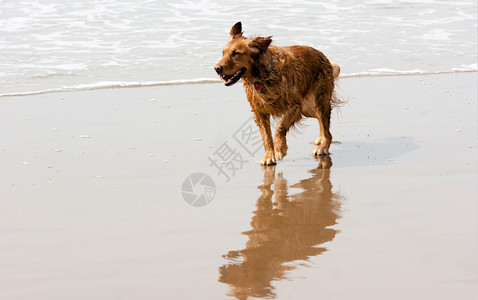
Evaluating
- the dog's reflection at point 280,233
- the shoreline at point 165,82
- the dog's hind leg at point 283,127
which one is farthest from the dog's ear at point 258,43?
the shoreline at point 165,82

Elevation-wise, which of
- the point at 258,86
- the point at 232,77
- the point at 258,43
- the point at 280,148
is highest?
the point at 258,43

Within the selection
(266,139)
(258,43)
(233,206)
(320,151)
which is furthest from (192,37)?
(233,206)

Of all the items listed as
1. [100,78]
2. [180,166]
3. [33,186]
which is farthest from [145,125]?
[100,78]

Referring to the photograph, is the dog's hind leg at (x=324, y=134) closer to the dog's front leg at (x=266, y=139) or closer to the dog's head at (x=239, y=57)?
the dog's front leg at (x=266, y=139)

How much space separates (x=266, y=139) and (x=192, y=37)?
317 inches

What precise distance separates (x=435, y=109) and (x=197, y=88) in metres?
3.51

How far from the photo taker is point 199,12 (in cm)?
1619

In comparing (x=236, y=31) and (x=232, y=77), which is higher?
(x=236, y=31)

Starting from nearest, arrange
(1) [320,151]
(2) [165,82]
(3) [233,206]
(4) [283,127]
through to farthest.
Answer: (3) [233,206]
(4) [283,127]
(1) [320,151]
(2) [165,82]

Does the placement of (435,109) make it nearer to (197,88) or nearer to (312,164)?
(312,164)

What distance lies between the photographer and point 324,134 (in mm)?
6738

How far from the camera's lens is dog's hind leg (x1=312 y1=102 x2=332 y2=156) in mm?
6609

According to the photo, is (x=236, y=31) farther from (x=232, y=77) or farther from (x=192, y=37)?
(x=192, y=37)

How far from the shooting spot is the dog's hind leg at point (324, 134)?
661 centimetres
